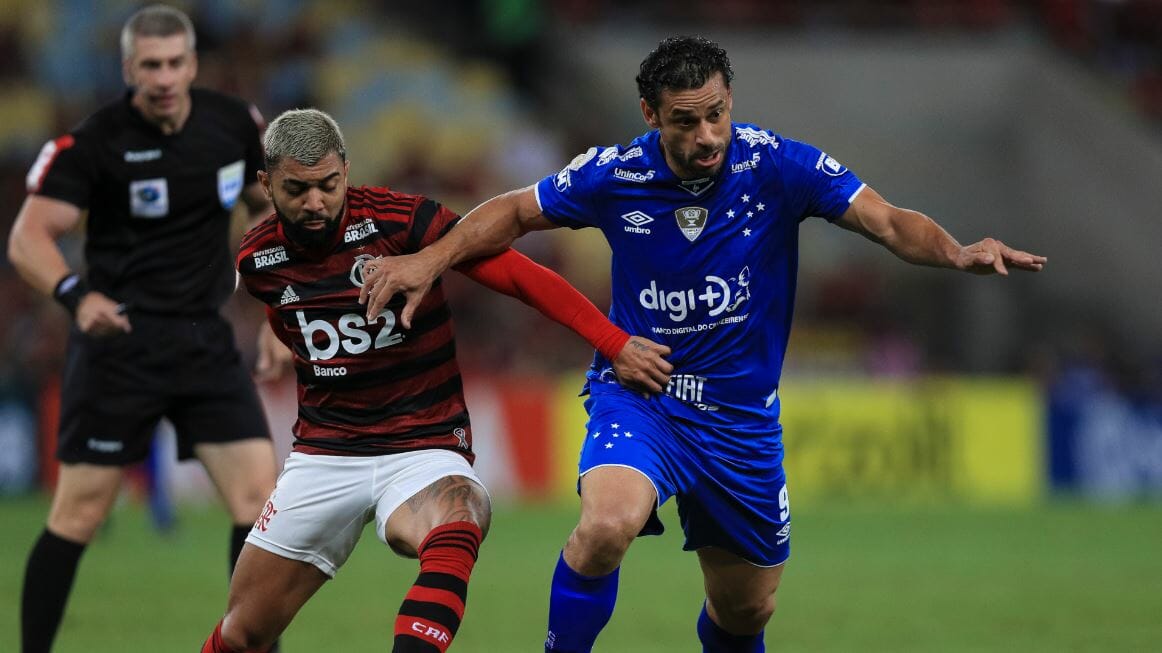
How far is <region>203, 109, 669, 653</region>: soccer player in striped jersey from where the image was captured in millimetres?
5164

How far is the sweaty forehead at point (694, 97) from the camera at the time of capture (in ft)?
17.3

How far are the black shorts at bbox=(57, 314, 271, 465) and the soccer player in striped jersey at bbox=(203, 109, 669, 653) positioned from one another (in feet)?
3.73

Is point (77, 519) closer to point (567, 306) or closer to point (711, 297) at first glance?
point (567, 306)

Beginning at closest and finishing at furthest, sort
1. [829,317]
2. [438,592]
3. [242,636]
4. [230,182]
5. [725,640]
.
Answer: [438,592]
[242,636]
[725,640]
[230,182]
[829,317]

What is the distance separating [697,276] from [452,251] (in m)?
0.86

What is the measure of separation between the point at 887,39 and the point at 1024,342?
4926mm

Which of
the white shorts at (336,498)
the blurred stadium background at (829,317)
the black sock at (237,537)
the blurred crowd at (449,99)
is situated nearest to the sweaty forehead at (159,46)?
the black sock at (237,537)

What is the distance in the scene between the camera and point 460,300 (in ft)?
62.1

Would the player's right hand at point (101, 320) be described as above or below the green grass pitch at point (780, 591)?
above

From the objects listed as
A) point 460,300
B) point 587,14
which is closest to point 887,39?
point 587,14

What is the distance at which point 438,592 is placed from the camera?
489cm

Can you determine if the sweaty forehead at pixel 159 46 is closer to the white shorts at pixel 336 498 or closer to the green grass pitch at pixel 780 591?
the white shorts at pixel 336 498

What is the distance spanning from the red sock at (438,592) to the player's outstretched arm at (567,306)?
84cm

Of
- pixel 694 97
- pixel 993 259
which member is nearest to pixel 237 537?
pixel 694 97
